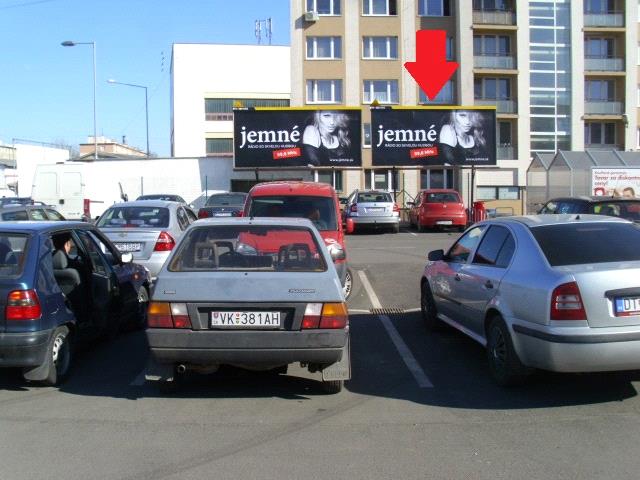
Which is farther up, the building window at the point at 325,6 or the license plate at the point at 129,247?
the building window at the point at 325,6

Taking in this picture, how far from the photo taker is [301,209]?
35.7ft

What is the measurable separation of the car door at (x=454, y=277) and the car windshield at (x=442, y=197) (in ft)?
58.9

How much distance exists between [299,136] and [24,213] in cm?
1801

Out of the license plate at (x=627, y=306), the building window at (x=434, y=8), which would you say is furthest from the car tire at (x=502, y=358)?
the building window at (x=434, y=8)

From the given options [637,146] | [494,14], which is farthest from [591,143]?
[494,14]

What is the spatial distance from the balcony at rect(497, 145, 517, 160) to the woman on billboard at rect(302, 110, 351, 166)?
49.3 ft

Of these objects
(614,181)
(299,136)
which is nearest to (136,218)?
(299,136)

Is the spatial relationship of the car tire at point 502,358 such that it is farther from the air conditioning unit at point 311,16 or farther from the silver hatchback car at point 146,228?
the air conditioning unit at point 311,16

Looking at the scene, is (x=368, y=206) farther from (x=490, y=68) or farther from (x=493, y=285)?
(x=490, y=68)

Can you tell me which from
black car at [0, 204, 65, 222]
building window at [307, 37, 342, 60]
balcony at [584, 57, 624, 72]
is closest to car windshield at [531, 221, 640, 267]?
black car at [0, 204, 65, 222]

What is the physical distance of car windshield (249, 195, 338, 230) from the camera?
10.8m

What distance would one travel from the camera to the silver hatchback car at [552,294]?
17.4 feet

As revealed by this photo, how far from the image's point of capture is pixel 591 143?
4491cm

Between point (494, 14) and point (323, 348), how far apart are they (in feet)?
134
